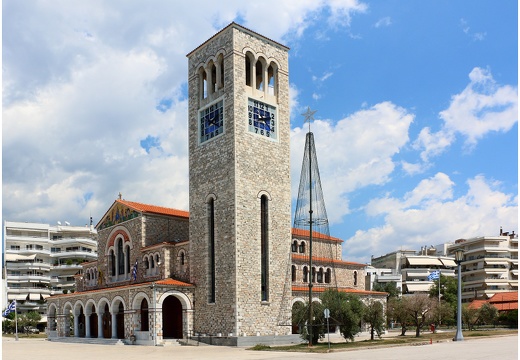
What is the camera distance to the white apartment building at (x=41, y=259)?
87.8 metres

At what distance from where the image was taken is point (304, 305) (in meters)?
38.2

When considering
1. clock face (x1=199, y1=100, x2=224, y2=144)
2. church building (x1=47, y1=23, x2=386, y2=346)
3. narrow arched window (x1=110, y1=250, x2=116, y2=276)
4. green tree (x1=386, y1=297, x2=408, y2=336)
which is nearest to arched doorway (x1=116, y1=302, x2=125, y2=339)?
church building (x1=47, y1=23, x2=386, y2=346)

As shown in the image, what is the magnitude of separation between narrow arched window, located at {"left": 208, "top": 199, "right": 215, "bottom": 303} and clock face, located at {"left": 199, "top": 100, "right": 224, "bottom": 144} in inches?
202

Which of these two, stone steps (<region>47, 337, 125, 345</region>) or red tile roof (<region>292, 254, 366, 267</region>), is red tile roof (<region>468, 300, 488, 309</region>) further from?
stone steps (<region>47, 337, 125, 345</region>)

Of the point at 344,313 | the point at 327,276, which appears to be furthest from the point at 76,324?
the point at 344,313

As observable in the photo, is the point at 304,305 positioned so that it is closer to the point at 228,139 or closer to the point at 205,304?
the point at 205,304

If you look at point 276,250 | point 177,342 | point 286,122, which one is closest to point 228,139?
point 286,122

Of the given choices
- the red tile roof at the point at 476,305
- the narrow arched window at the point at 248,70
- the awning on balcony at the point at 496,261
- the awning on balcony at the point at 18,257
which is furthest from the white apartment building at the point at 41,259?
the awning on balcony at the point at 496,261

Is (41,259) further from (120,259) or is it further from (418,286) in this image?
(418,286)

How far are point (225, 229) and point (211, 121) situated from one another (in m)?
8.68

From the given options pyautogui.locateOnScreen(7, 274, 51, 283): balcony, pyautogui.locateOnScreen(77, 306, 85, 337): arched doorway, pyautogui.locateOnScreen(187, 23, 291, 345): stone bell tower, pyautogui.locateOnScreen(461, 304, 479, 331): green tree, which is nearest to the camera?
pyautogui.locateOnScreen(187, 23, 291, 345): stone bell tower

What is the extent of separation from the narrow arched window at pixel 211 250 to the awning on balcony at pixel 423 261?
6778 cm

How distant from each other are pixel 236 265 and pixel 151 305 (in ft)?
22.4

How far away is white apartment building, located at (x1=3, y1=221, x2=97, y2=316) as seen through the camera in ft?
288
